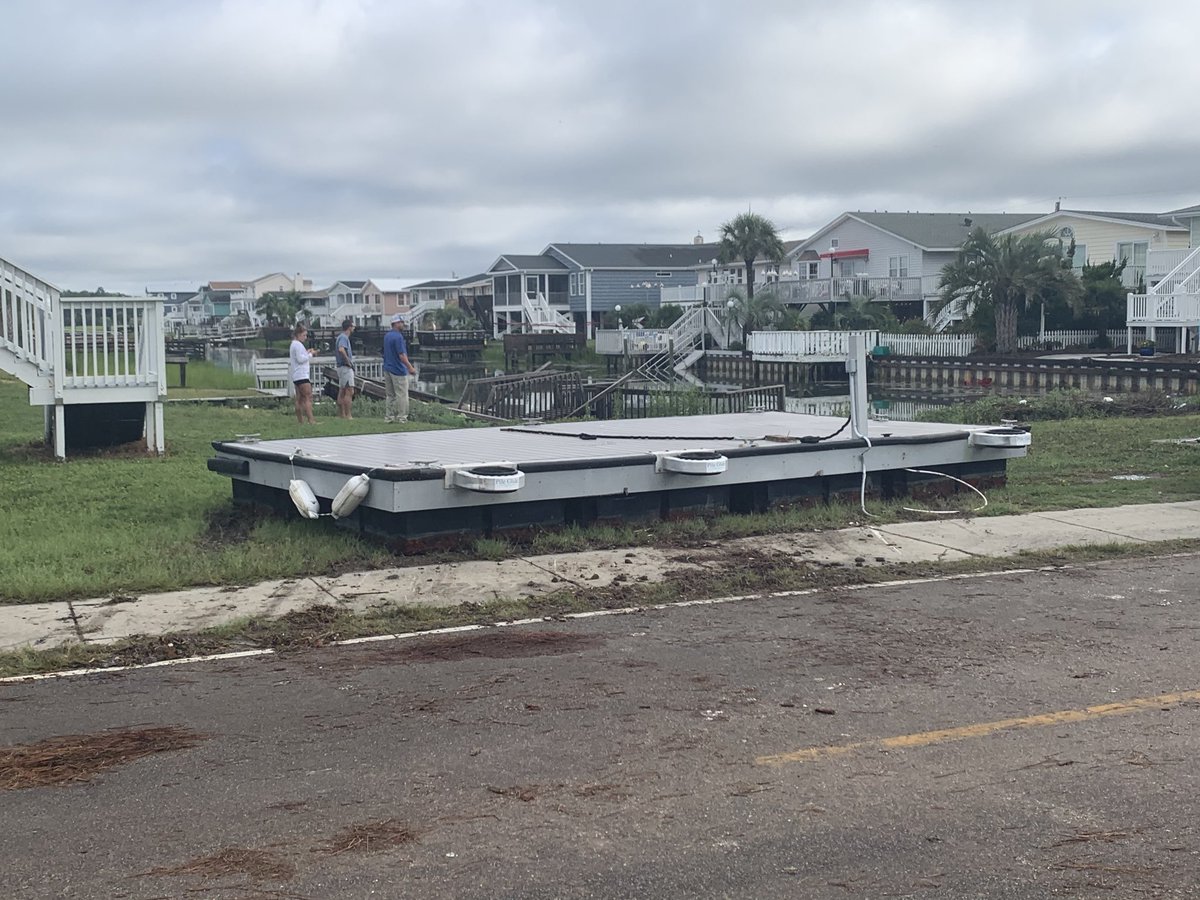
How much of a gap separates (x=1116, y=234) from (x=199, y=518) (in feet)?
167

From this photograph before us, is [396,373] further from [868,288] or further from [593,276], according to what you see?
[593,276]

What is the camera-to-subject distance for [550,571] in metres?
9.58

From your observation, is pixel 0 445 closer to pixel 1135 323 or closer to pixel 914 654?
pixel 914 654

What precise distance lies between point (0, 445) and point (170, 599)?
25.5 feet

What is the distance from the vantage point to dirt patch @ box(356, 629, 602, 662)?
7293 millimetres

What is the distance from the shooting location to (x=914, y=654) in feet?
23.9

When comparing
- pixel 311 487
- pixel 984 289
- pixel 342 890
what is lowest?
pixel 342 890

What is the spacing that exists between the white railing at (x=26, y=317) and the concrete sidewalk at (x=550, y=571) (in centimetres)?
642

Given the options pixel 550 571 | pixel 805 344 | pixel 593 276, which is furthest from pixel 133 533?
pixel 593 276

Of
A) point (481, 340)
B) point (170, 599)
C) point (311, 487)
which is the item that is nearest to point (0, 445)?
point (311, 487)

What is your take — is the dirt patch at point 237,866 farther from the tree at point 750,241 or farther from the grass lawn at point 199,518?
the tree at point 750,241

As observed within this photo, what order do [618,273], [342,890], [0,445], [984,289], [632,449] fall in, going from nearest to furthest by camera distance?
[342,890], [632,449], [0,445], [984,289], [618,273]

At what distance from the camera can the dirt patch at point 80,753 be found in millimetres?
5316

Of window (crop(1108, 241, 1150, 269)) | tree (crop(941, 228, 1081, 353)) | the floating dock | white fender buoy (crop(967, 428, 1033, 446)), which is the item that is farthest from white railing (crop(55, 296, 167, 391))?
window (crop(1108, 241, 1150, 269))
